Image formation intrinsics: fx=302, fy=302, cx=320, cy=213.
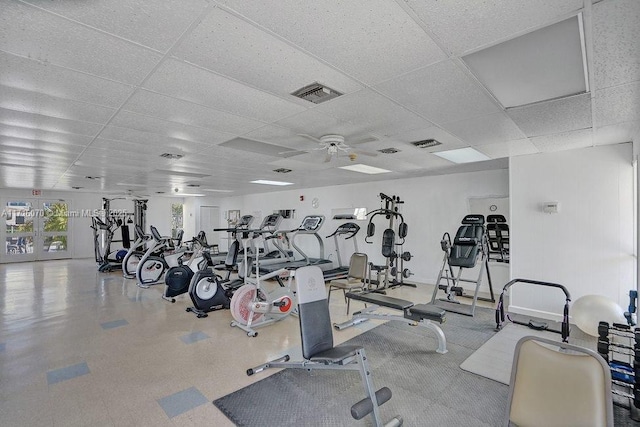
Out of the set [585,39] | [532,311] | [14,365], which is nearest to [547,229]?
[532,311]

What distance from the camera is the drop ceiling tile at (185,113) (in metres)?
2.51

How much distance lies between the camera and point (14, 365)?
2.88 metres

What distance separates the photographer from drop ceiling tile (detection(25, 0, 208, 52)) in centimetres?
139

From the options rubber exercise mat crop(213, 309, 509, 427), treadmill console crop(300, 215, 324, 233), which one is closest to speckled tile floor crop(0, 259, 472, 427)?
rubber exercise mat crop(213, 309, 509, 427)

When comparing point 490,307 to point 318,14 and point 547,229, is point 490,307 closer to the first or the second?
point 547,229

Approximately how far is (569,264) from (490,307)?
51.8 inches

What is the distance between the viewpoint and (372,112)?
110 inches

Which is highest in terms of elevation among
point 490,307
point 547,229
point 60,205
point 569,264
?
point 60,205

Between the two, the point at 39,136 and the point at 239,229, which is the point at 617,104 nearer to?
the point at 239,229

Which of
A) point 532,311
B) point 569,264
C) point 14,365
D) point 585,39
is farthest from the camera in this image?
point 532,311

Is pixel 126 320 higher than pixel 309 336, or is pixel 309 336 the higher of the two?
pixel 309 336

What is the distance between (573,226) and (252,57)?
15.1 ft

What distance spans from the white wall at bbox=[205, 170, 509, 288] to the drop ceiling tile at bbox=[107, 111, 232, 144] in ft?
15.3

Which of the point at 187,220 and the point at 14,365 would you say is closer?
the point at 14,365
